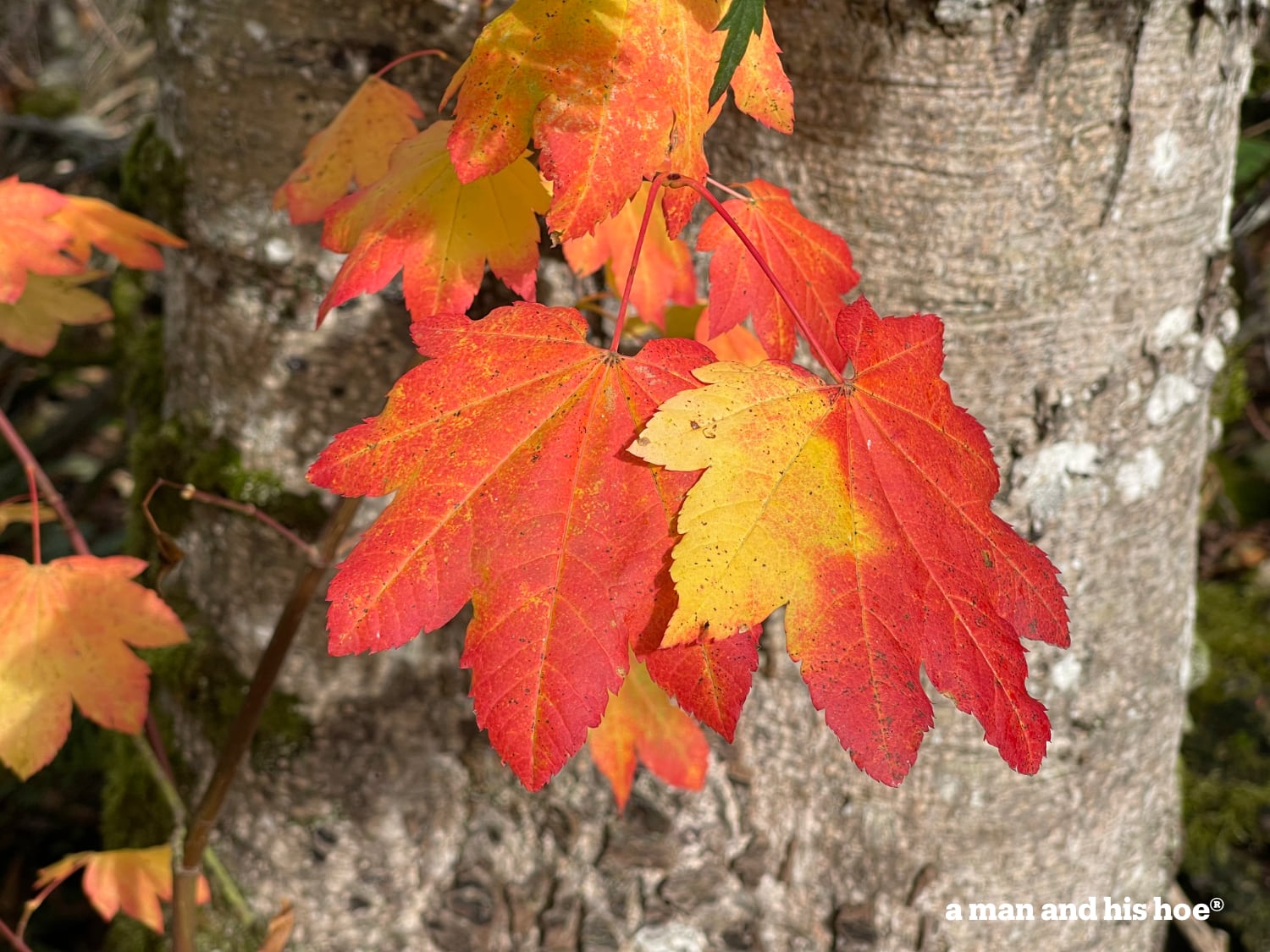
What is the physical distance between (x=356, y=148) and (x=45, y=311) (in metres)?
0.52

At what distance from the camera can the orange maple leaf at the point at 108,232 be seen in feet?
3.54

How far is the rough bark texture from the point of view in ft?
3.24

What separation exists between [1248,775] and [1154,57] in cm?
191

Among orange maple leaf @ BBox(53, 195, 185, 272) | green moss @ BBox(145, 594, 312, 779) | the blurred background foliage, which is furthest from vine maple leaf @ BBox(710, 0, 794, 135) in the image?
the blurred background foliage

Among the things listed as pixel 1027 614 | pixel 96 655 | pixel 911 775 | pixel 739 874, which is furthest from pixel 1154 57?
pixel 96 655

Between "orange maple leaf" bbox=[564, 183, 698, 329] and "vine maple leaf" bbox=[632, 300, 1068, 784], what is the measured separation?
269mm

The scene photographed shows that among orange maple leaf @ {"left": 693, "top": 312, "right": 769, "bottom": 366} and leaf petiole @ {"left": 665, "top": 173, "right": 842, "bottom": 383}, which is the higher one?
leaf petiole @ {"left": 665, "top": 173, "right": 842, "bottom": 383}

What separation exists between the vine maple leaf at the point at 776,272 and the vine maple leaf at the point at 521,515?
0.40 ft

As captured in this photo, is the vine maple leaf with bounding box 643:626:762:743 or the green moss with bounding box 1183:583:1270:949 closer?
the vine maple leaf with bounding box 643:626:762:743

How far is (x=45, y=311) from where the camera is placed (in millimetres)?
1163

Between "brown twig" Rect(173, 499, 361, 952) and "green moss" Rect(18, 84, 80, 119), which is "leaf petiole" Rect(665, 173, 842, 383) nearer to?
"brown twig" Rect(173, 499, 361, 952)

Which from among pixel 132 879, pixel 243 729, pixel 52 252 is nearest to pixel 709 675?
pixel 243 729

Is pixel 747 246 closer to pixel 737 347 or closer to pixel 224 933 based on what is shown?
pixel 737 347

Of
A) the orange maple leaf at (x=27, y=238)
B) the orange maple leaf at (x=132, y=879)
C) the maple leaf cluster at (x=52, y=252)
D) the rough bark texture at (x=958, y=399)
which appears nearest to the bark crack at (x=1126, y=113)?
the rough bark texture at (x=958, y=399)
